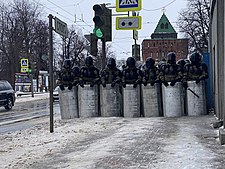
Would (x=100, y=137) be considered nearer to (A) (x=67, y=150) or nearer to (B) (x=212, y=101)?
(A) (x=67, y=150)

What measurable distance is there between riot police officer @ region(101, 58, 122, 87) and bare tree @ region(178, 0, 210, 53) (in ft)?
121

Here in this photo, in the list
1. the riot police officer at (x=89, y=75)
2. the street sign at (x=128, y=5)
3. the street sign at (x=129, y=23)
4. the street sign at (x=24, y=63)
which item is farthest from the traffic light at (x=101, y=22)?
the street sign at (x=24, y=63)

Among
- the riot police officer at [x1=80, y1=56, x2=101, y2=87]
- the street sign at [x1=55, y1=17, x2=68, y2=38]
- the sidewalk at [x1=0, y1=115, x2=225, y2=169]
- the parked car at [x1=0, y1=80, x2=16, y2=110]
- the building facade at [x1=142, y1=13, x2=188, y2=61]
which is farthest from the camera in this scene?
the building facade at [x1=142, y1=13, x2=188, y2=61]

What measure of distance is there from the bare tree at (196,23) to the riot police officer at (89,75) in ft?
121

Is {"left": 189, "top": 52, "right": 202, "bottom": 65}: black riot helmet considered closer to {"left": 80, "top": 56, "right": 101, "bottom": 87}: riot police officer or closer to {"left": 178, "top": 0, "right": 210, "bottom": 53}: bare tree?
{"left": 80, "top": 56, "right": 101, "bottom": 87}: riot police officer

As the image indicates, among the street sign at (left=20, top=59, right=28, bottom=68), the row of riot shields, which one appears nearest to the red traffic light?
the row of riot shields

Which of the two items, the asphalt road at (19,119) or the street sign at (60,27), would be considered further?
the asphalt road at (19,119)

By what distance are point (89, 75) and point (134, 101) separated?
5.95 feet

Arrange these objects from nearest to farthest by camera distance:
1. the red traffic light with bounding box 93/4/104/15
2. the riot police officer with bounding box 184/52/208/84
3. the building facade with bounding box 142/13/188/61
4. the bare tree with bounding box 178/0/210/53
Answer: the red traffic light with bounding box 93/4/104/15 < the riot police officer with bounding box 184/52/208/84 < the bare tree with bounding box 178/0/210/53 < the building facade with bounding box 142/13/188/61

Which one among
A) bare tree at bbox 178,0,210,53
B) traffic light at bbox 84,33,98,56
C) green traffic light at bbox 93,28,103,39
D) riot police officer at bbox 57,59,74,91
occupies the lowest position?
riot police officer at bbox 57,59,74,91

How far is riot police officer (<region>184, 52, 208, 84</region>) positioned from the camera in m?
14.7

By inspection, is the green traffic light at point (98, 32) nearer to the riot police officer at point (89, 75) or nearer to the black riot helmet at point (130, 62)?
the black riot helmet at point (130, 62)

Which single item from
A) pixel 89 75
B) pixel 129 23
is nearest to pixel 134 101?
pixel 89 75

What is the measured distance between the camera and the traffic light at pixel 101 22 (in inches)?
523
